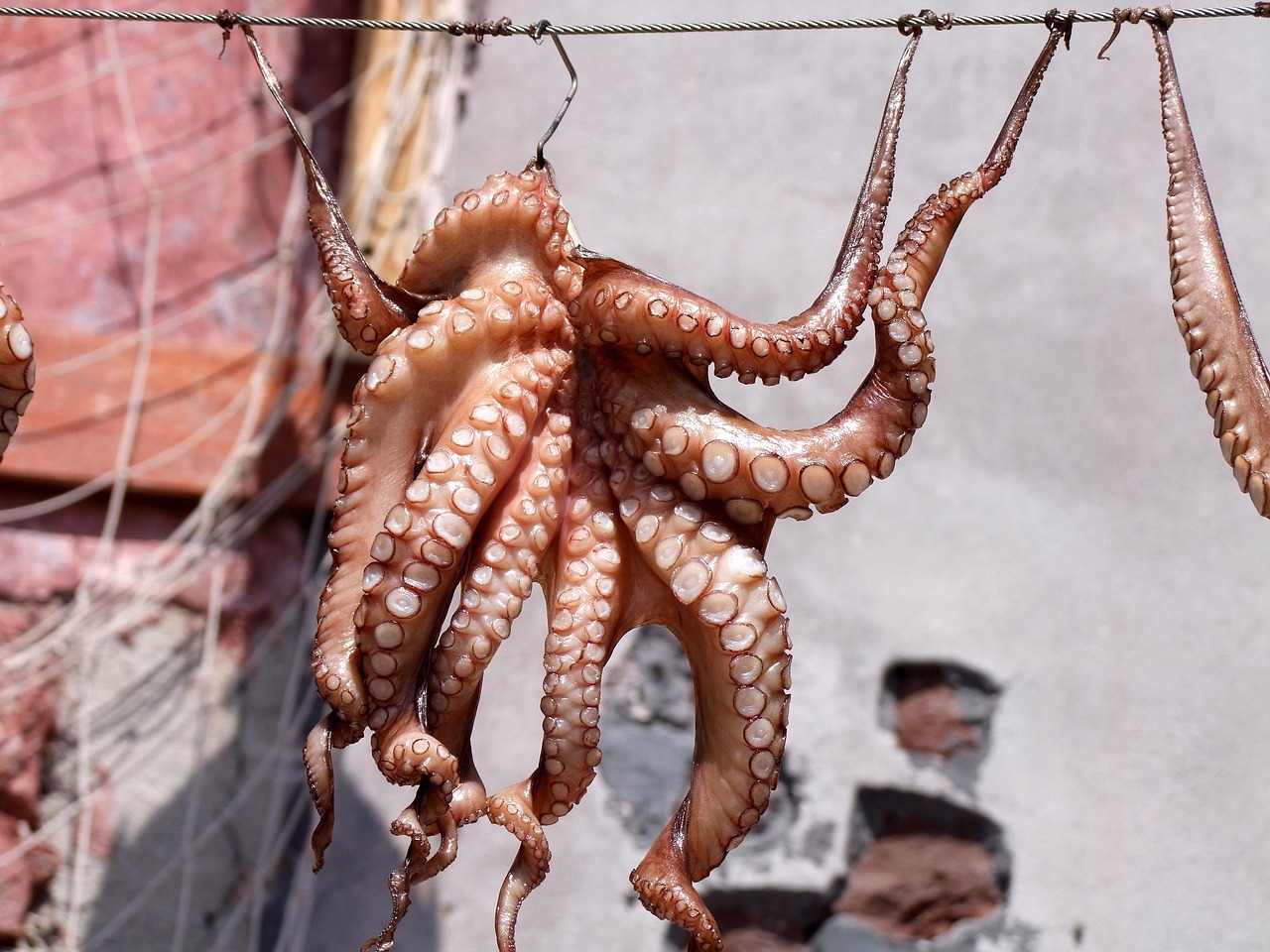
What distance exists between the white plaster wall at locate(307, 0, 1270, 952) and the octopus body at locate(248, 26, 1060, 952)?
134 centimetres

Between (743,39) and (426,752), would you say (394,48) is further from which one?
(426,752)

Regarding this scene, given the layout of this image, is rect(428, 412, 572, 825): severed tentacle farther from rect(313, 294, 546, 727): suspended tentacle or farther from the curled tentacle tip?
the curled tentacle tip

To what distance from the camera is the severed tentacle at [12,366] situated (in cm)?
138

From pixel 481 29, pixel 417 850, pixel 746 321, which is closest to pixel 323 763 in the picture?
pixel 417 850

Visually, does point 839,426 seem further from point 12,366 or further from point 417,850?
point 12,366

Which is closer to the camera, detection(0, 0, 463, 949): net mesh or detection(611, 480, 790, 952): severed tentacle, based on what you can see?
detection(611, 480, 790, 952): severed tentacle

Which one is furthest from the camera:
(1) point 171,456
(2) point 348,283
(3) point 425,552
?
(1) point 171,456

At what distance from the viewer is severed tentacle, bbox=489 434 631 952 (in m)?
1.36

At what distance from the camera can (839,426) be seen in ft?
4.47

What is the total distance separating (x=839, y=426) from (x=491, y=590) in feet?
1.39

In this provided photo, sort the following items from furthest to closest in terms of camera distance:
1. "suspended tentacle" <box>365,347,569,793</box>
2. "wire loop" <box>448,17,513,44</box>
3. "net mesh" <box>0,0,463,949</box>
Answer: "net mesh" <box>0,0,463,949</box> < "wire loop" <box>448,17,513,44</box> < "suspended tentacle" <box>365,347,569,793</box>

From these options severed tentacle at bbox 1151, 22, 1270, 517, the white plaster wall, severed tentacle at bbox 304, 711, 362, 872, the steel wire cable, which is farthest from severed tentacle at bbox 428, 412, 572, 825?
the white plaster wall

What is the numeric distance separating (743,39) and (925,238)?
1653mm

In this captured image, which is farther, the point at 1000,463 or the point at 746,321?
the point at 1000,463
